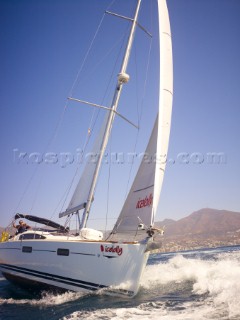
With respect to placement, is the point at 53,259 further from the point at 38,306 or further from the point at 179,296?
the point at 179,296

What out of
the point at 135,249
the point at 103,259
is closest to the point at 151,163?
the point at 135,249

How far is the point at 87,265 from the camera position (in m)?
7.76

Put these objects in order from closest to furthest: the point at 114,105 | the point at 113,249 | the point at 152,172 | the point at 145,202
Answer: the point at 113,249, the point at 145,202, the point at 152,172, the point at 114,105

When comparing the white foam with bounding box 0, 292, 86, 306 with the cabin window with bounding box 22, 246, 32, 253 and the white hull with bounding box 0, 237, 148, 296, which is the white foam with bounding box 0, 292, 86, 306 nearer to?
the white hull with bounding box 0, 237, 148, 296

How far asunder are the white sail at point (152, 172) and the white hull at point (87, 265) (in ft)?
4.10

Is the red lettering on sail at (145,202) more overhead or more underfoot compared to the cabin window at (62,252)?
more overhead

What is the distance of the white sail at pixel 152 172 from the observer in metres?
8.35

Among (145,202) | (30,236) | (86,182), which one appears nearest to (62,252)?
(30,236)

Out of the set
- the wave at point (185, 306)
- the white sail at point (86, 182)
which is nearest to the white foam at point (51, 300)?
the wave at point (185, 306)

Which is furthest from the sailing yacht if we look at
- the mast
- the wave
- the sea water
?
the wave

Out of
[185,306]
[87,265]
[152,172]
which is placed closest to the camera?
[185,306]

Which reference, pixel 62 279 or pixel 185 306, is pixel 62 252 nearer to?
pixel 62 279

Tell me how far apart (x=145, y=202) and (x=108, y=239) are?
2.21 meters

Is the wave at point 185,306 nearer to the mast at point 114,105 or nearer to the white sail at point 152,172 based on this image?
the white sail at point 152,172
